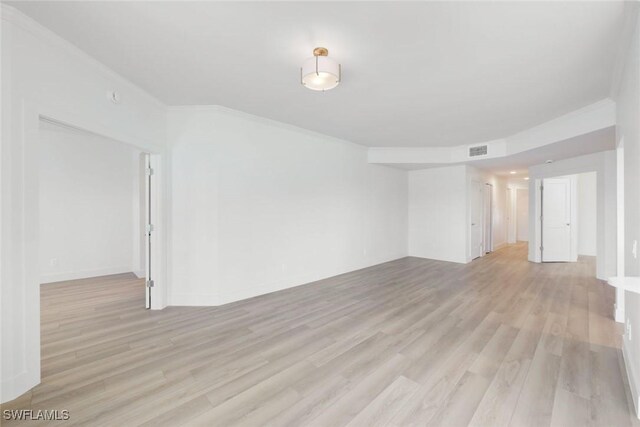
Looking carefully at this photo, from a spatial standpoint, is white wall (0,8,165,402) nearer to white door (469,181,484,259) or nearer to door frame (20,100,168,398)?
door frame (20,100,168,398)

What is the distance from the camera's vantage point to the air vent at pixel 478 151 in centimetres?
547

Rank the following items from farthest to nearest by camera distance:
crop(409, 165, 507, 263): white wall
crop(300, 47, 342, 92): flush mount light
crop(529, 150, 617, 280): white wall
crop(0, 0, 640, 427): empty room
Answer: crop(409, 165, 507, 263): white wall
crop(529, 150, 617, 280): white wall
crop(300, 47, 342, 92): flush mount light
crop(0, 0, 640, 427): empty room

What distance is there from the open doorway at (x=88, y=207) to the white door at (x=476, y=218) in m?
7.28

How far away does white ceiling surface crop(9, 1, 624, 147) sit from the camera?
1888 mm

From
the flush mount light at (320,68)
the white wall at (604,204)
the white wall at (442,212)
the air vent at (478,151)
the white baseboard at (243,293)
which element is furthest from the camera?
the white wall at (442,212)

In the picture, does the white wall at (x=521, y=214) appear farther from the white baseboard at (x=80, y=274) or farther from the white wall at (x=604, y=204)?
the white baseboard at (x=80, y=274)

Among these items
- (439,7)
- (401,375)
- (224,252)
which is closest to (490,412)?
(401,375)

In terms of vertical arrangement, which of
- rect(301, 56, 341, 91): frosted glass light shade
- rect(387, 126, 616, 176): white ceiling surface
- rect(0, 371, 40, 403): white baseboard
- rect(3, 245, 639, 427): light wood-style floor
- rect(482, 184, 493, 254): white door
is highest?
rect(301, 56, 341, 91): frosted glass light shade

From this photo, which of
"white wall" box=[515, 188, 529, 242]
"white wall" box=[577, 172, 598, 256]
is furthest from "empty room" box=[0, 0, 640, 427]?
"white wall" box=[515, 188, 529, 242]

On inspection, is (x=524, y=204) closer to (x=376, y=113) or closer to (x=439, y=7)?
(x=376, y=113)

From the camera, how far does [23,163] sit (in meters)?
1.94

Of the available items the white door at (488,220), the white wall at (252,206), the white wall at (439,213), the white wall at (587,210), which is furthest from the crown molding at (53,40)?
the white wall at (587,210)

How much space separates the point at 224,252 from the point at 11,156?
2.26 metres

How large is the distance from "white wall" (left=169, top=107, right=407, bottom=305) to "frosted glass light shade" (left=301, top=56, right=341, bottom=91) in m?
1.80
